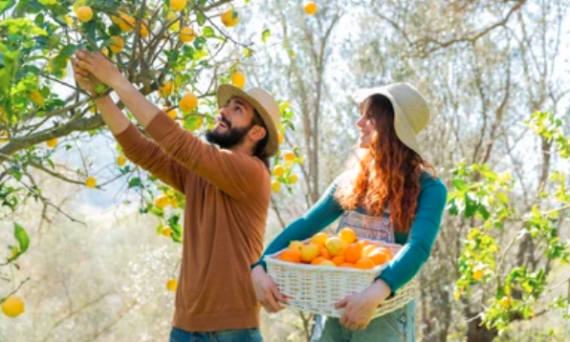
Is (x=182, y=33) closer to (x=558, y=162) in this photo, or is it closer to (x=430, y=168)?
(x=430, y=168)

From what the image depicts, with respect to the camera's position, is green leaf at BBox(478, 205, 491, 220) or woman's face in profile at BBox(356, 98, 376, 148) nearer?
woman's face in profile at BBox(356, 98, 376, 148)

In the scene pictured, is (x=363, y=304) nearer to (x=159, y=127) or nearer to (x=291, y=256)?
(x=291, y=256)

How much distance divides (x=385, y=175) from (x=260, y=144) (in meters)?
0.58

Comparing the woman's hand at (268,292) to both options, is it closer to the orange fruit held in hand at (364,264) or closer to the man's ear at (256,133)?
the orange fruit held in hand at (364,264)

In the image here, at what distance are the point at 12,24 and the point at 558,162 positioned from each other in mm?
5725

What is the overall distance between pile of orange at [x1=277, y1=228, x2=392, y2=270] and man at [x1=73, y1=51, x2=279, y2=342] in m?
0.32

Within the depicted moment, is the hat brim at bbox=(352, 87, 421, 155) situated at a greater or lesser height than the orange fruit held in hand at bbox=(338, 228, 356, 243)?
greater

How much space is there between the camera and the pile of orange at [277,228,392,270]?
1.80 m

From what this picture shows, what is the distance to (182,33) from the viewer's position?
2.16 m

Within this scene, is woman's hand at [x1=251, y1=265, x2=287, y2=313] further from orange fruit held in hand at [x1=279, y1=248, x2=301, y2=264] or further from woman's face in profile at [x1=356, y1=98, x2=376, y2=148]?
woman's face in profile at [x1=356, y1=98, x2=376, y2=148]

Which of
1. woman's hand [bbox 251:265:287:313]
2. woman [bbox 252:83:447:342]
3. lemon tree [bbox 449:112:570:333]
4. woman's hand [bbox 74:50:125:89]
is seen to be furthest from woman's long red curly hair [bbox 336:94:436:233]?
lemon tree [bbox 449:112:570:333]

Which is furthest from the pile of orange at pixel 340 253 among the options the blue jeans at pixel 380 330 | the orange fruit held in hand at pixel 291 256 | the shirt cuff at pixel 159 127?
the shirt cuff at pixel 159 127

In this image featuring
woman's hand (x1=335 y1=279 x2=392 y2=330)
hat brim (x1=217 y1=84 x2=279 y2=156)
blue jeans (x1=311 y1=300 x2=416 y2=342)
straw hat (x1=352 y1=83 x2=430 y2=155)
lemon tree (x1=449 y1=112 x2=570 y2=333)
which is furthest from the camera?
lemon tree (x1=449 y1=112 x2=570 y2=333)

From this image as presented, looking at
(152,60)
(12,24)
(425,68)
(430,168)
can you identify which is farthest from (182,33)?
(425,68)
